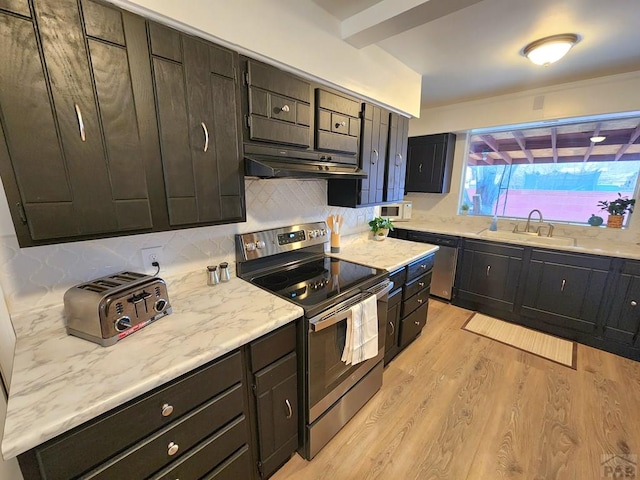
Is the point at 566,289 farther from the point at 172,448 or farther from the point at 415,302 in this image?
the point at 172,448

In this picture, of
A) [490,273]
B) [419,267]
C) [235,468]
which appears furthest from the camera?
[490,273]

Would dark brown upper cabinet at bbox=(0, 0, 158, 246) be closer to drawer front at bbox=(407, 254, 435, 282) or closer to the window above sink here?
drawer front at bbox=(407, 254, 435, 282)

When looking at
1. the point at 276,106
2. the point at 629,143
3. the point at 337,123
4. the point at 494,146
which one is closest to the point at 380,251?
the point at 337,123

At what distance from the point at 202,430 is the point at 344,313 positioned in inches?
32.0

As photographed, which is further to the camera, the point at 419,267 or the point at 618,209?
the point at 618,209

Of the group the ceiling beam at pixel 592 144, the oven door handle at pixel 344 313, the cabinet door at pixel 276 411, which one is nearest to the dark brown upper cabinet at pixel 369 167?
the oven door handle at pixel 344 313

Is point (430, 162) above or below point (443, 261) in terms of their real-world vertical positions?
above

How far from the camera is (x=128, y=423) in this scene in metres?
0.83

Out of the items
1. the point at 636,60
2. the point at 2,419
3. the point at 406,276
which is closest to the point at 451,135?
the point at 636,60

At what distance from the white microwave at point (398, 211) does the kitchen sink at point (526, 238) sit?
0.94 meters

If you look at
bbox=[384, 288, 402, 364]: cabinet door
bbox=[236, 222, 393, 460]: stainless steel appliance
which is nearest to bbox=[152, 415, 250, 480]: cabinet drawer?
bbox=[236, 222, 393, 460]: stainless steel appliance

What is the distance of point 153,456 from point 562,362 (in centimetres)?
312

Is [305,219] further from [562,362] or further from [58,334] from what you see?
[562,362]

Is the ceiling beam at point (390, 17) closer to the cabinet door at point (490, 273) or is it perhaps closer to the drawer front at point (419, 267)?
the drawer front at point (419, 267)
